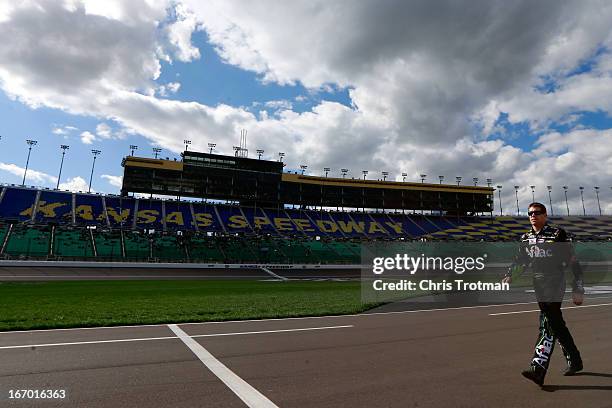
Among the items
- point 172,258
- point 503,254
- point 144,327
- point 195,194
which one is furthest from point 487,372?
point 195,194

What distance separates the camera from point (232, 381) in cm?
464

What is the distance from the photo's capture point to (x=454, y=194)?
77.2 m

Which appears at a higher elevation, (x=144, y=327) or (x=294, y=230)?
(x=294, y=230)

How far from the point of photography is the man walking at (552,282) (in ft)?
16.0

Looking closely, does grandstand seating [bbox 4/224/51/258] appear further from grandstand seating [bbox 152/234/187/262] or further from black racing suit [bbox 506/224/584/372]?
black racing suit [bbox 506/224/584/372]

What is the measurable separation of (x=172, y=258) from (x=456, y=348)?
43.5 m

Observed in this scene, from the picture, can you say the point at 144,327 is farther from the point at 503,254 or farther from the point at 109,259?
the point at 503,254

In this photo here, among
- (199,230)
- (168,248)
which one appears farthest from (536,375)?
(199,230)

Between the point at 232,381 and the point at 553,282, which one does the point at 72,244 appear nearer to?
the point at 232,381

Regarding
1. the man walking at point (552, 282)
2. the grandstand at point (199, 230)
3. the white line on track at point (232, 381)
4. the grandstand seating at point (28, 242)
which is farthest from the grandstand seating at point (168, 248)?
the man walking at point (552, 282)

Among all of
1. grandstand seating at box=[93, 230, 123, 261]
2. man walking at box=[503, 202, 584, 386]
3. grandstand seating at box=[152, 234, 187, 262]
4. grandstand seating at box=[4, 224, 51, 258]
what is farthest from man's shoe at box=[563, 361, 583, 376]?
grandstand seating at box=[4, 224, 51, 258]

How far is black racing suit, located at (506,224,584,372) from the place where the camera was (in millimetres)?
4891

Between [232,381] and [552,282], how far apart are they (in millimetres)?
4594

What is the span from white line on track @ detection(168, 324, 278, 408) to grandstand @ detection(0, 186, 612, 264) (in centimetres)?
4122
